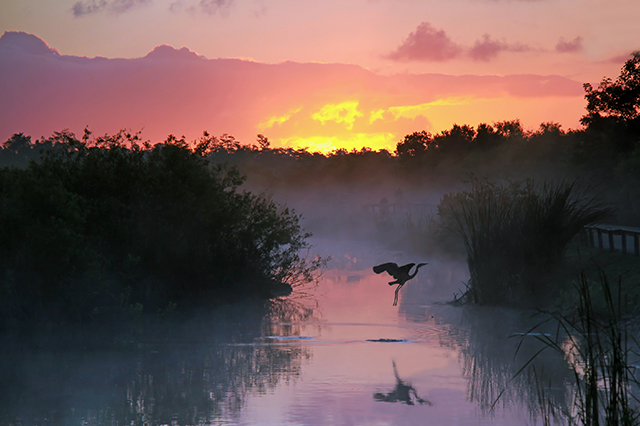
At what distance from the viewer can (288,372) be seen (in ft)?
29.3

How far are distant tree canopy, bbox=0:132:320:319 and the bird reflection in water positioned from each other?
5865mm

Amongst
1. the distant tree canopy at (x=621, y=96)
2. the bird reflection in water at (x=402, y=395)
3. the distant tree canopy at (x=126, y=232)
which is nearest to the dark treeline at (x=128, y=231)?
the distant tree canopy at (x=126, y=232)

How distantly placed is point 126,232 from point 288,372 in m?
5.62

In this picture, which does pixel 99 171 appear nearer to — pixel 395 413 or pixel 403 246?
pixel 395 413

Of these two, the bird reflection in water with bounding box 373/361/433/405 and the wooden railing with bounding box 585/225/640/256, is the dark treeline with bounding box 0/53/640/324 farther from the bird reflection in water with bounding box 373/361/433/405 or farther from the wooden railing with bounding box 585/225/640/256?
the bird reflection in water with bounding box 373/361/433/405

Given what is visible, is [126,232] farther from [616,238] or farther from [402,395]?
[616,238]

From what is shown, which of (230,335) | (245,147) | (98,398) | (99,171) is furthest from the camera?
(245,147)

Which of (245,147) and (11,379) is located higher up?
(245,147)

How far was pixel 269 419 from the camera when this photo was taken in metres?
6.83

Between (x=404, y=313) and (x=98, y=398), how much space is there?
24.8 feet

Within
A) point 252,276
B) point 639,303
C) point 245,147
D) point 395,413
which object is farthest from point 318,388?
point 245,147

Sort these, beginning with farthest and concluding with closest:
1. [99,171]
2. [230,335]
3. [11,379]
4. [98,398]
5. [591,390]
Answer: [99,171]
[230,335]
[11,379]
[98,398]
[591,390]

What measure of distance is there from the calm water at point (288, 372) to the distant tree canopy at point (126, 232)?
0.92 m

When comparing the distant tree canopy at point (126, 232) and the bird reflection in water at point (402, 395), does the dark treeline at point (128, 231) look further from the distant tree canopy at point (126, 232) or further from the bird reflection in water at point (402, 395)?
the bird reflection in water at point (402, 395)
